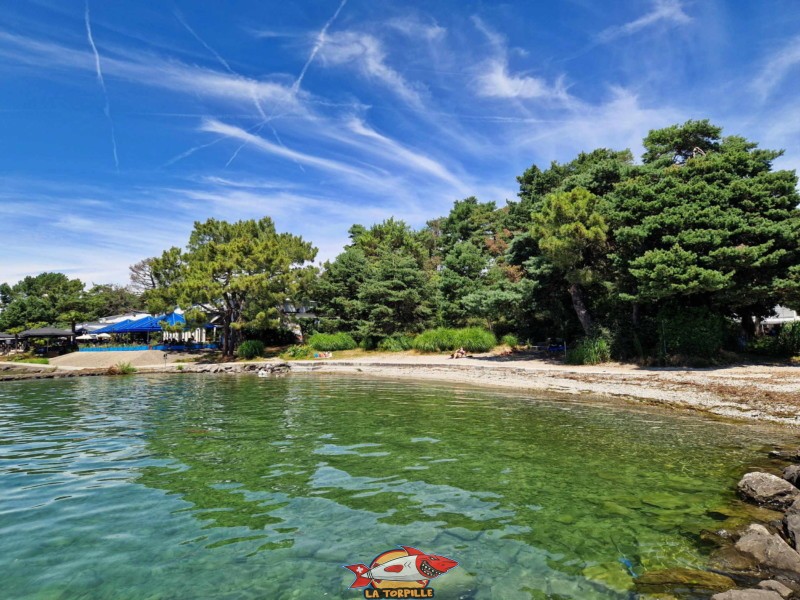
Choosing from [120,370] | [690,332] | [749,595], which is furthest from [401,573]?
[120,370]

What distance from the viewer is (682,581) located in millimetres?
3830

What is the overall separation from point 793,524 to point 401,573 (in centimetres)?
415

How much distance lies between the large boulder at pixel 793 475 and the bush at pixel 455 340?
2265 centimetres

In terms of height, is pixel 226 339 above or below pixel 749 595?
above

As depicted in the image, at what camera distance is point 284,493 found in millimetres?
5965

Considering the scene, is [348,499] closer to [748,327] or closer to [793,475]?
[793,475]

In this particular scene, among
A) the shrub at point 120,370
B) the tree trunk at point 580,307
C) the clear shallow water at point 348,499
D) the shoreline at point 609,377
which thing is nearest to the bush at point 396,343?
the shoreline at point 609,377

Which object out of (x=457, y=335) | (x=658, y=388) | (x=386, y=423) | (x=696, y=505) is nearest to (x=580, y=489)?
(x=696, y=505)

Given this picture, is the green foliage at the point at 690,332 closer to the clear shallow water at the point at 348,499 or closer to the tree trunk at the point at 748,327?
the tree trunk at the point at 748,327

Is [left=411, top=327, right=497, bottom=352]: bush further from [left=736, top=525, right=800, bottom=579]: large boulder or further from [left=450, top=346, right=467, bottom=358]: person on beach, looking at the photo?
[left=736, top=525, right=800, bottom=579]: large boulder

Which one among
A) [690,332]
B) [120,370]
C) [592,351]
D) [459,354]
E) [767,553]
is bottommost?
[120,370]

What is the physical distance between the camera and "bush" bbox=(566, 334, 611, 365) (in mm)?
20766

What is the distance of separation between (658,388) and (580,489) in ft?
33.3

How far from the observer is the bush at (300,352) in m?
33.4
